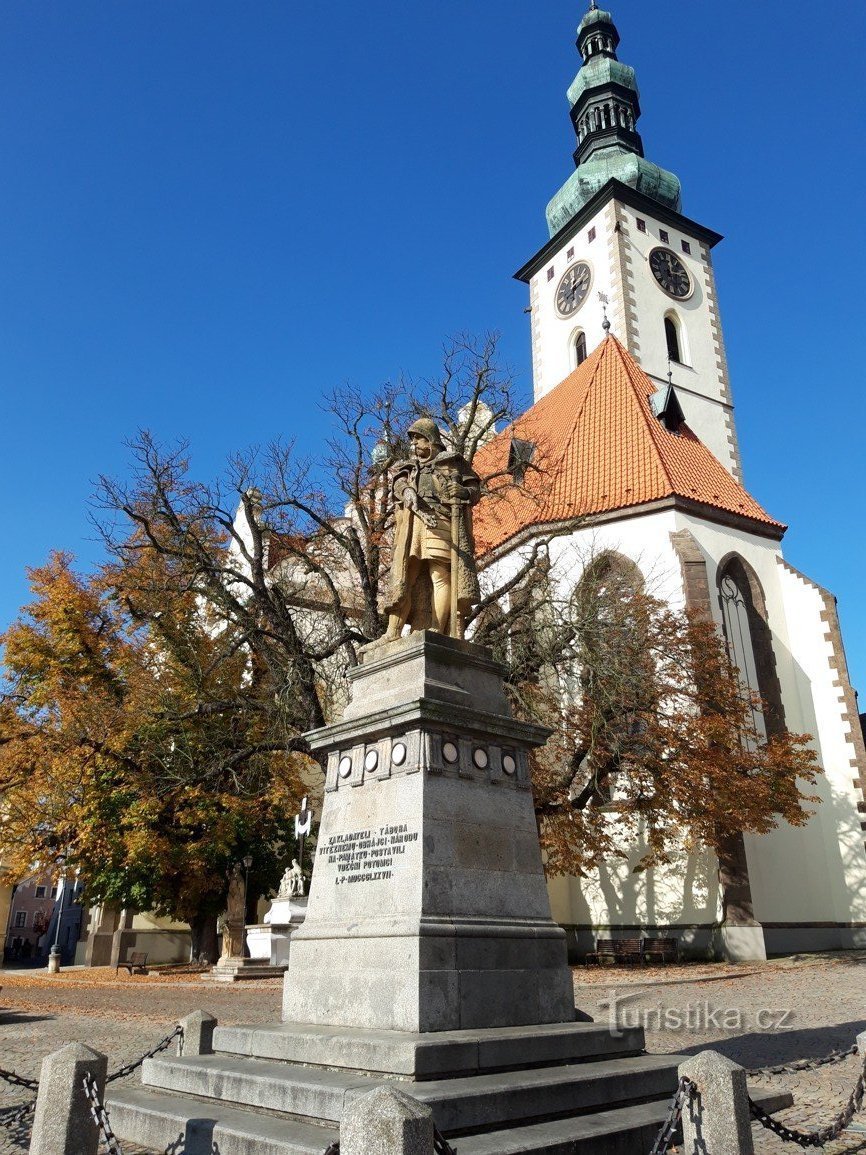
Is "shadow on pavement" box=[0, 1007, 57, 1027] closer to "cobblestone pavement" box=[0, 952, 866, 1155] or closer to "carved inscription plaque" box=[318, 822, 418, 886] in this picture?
"cobblestone pavement" box=[0, 952, 866, 1155]

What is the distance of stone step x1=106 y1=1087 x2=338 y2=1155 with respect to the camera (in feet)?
14.7

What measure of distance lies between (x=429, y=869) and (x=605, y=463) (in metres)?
19.8

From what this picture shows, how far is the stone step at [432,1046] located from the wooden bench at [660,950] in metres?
12.9

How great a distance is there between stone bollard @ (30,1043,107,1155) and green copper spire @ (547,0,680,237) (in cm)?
3593

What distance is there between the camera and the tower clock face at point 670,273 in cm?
3338

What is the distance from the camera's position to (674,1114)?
420 centimetres

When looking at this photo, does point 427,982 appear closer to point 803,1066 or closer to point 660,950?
point 803,1066

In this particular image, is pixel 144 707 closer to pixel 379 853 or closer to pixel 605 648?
pixel 605 648

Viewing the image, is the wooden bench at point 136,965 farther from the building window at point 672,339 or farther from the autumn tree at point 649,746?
the building window at point 672,339

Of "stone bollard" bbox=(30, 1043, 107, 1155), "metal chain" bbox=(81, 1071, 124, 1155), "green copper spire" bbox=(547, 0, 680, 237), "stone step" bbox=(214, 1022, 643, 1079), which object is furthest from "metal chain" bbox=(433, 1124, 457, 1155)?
"green copper spire" bbox=(547, 0, 680, 237)

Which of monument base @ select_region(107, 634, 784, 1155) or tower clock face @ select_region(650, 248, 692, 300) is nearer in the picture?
monument base @ select_region(107, 634, 784, 1155)

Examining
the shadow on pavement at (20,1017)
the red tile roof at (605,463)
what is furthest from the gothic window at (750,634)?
the shadow on pavement at (20,1017)

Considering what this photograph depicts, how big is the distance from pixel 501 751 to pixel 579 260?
31.4 m

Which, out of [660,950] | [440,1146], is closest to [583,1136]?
[440,1146]
